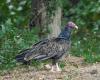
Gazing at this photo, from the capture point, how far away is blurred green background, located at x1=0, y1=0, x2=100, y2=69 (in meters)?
12.9

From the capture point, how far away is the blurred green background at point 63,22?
12938 millimetres

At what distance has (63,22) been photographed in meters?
17.1

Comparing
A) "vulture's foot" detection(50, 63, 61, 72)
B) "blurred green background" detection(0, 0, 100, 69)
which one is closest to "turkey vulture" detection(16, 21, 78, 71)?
"vulture's foot" detection(50, 63, 61, 72)

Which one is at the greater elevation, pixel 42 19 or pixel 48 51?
→ pixel 42 19

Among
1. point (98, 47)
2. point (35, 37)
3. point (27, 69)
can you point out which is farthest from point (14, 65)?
point (98, 47)

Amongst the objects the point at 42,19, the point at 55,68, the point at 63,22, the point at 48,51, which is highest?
the point at 63,22

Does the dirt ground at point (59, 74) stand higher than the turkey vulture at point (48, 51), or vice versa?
the turkey vulture at point (48, 51)

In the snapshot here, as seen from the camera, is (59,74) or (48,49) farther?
(48,49)

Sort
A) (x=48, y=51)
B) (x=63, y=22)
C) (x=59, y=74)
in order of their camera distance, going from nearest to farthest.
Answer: (x=59, y=74), (x=48, y=51), (x=63, y=22)

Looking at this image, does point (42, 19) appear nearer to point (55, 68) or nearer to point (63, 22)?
point (55, 68)

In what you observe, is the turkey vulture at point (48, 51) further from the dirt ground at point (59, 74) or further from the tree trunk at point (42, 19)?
the tree trunk at point (42, 19)

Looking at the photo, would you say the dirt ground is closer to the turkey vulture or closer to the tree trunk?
the turkey vulture

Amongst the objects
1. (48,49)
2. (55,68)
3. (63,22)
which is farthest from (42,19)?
(63,22)

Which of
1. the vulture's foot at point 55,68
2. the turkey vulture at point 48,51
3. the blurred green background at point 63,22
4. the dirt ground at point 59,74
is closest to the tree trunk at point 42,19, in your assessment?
the blurred green background at point 63,22
